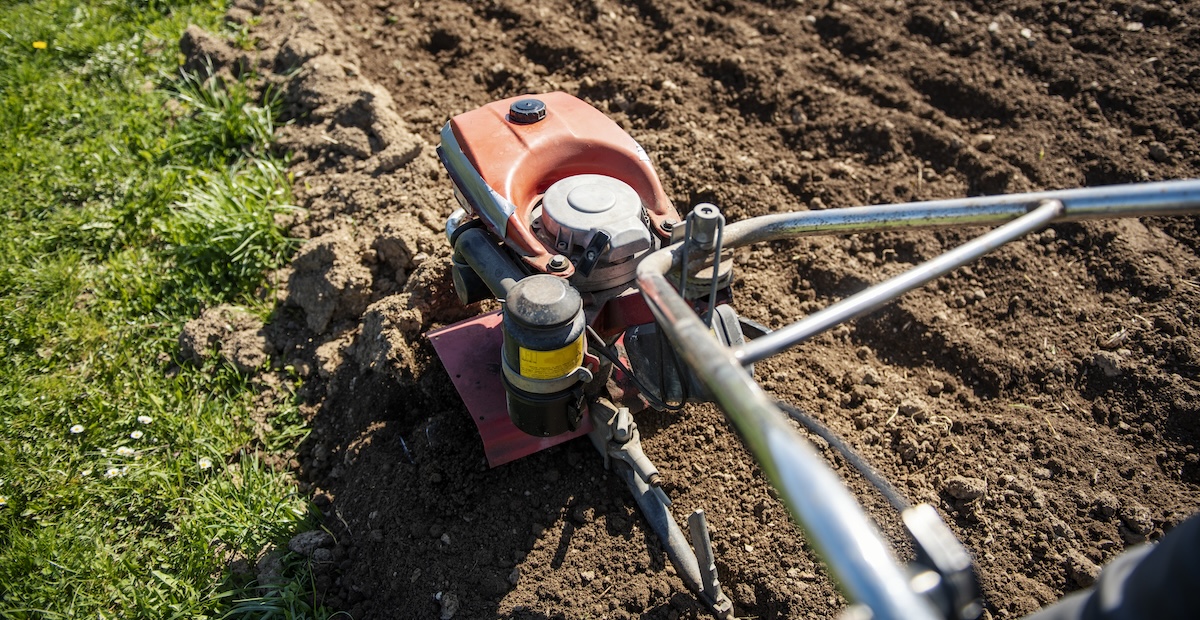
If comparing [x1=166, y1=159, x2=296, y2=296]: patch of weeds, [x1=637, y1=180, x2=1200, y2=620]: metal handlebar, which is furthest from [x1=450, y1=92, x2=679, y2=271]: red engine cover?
[x1=166, y1=159, x2=296, y2=296]: patch of weeds

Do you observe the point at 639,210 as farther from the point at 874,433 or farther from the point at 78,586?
the point at 78,586

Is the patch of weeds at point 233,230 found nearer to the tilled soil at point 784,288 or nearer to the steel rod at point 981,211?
the tilled soil at point 784,288

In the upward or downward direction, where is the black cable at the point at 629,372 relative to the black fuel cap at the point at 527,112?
downward

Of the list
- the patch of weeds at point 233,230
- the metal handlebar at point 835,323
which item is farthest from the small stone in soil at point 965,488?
the patch of weeds at point 233,230

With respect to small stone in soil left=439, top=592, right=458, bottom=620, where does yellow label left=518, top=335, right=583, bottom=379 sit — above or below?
above

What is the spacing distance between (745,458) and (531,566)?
79 cm

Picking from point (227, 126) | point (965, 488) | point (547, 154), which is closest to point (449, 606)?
point (547, 154)

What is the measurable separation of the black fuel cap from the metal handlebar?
88cm

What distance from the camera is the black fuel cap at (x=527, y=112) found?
8.16ft

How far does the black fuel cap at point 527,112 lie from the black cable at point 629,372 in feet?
2.33

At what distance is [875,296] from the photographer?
1.46 m

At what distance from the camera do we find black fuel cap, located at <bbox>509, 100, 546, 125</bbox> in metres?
2.49

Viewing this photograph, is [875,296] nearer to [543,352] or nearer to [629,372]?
[543,352]

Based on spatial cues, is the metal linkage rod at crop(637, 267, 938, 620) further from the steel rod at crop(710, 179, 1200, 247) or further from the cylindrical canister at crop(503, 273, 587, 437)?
the cylindrical canister at crop(503, 273, 587, 437)
